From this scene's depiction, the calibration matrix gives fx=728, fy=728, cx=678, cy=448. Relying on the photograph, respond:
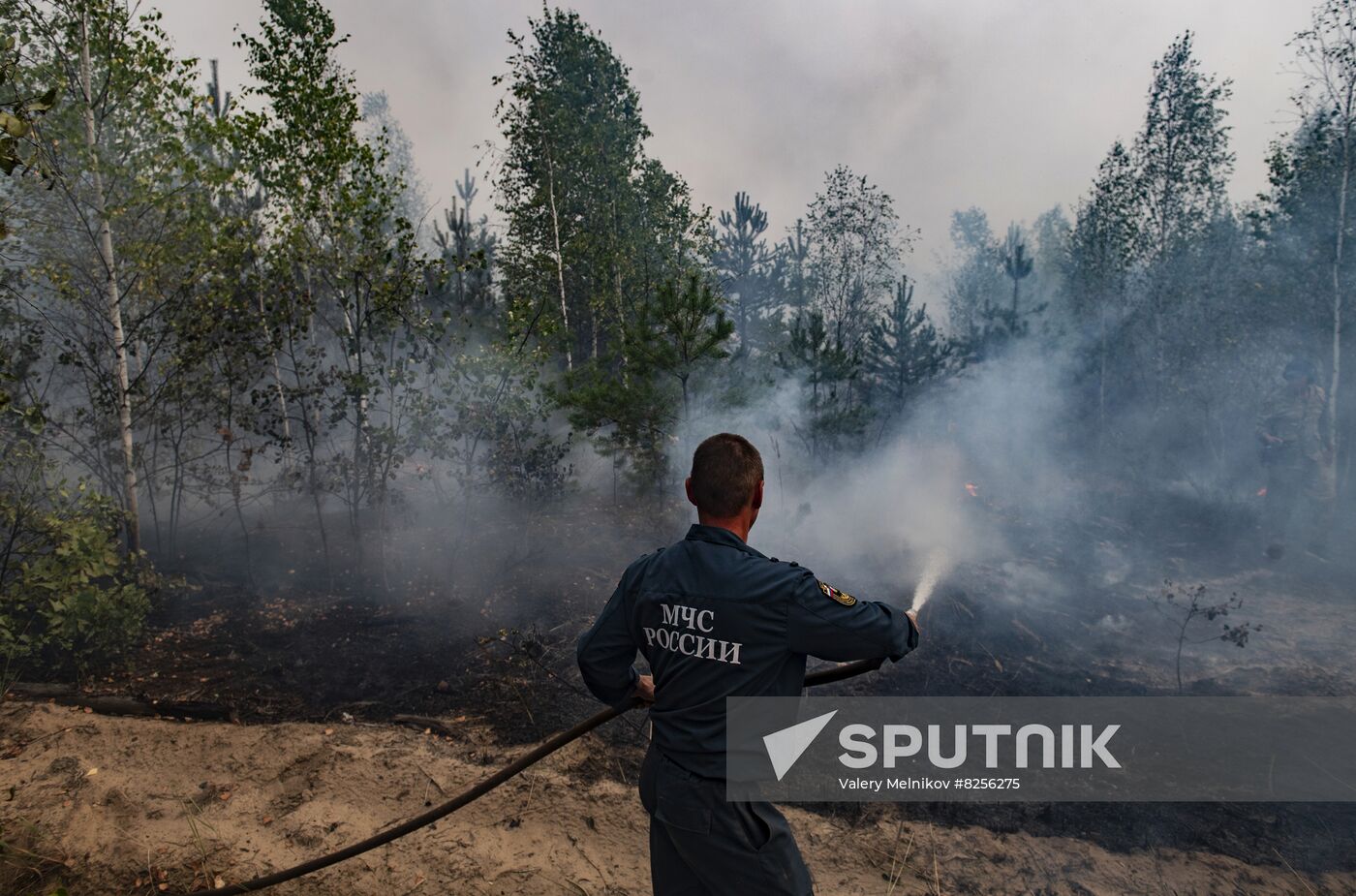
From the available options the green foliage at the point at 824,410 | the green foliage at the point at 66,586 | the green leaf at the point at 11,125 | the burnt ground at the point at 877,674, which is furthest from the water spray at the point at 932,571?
the green leaf at the point at 11,125

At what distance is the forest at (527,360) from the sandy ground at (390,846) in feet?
3.70

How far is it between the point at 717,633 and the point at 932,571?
973 centimetres

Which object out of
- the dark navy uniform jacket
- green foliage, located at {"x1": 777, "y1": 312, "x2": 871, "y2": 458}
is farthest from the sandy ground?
green foliage, located at {"x1": 777, "y1": 312, "x2": 871, "y2": 458}

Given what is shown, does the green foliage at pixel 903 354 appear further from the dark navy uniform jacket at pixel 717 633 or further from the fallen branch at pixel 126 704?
the dark navy uniform jacket at pixel 717 633

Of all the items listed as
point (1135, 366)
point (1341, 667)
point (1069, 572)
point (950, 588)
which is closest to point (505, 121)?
point (950, 588)

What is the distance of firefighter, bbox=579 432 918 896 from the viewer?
8.36ft

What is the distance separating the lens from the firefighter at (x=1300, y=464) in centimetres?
1459

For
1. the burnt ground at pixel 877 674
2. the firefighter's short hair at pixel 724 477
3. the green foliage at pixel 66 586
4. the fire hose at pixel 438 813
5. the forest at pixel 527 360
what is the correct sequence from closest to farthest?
the firefighter's short hair at pixel 724 477, the fire hose at pixel 438 813, the burnt ground at pixel 877 674, the green foliage at pixel 66 586, the forest at pixel 527 360

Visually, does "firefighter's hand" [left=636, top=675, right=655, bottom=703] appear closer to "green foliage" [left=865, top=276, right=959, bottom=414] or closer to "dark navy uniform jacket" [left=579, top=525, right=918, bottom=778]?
"dark navy uniform jacket" [left=579, top=525, right=918, bottom=778]

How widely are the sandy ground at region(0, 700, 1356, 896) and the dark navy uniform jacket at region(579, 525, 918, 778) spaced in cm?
254

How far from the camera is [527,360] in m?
11.2

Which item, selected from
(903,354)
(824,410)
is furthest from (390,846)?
(903,354)

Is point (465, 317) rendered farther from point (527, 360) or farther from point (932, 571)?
point (932, 571)

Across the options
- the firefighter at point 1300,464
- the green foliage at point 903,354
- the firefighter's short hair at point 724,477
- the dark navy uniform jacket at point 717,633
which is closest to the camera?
the dark navy uniform jacket at point 717,633
